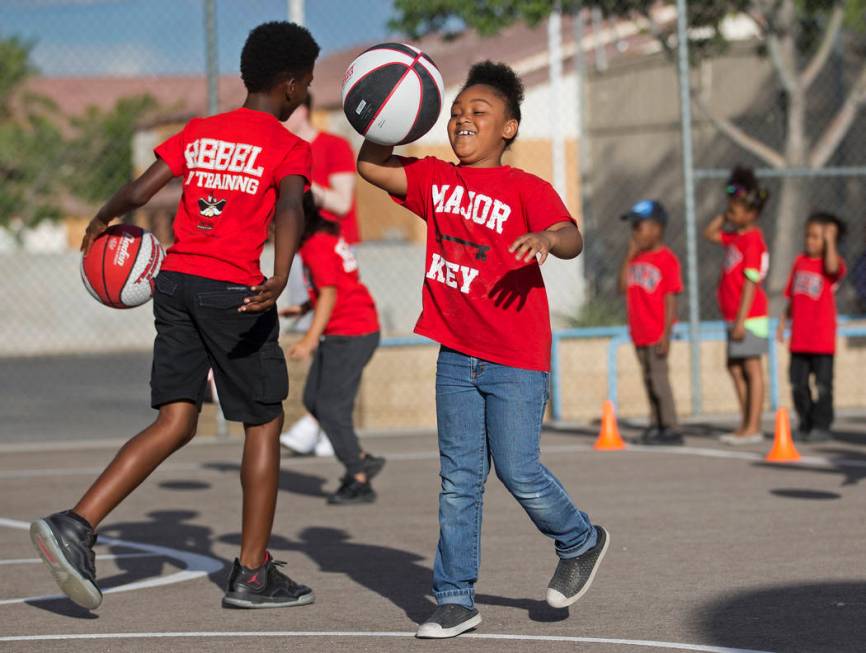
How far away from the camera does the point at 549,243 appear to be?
5.01 meters

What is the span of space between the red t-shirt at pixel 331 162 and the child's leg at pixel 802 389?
12.5ft

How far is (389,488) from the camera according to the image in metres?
9.43

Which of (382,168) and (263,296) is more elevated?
(382,168)

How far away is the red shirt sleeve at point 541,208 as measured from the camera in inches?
209

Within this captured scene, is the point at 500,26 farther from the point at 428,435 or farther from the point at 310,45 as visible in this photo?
the point at 310,45

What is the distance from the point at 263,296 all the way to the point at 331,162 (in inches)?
156

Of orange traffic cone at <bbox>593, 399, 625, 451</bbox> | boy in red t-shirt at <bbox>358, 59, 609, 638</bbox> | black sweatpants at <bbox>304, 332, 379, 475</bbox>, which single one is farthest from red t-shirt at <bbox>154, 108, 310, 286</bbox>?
orange traffic cone at <bbox>593, 399, 625, 451</bbox>

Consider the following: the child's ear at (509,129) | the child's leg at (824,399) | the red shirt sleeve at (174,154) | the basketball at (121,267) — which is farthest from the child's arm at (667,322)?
the red shirt sleeve at (174,154)

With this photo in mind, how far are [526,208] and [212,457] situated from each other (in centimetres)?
654

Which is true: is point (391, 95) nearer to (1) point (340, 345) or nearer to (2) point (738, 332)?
→ (1) point (340, 345)

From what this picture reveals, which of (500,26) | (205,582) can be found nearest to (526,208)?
(205,582)

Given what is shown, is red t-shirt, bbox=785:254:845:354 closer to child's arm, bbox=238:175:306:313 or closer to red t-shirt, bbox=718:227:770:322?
red t-shirt, bbox=718:227:770:322

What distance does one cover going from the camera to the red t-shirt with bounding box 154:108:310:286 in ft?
19.3

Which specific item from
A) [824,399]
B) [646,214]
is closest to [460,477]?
[646,214]
